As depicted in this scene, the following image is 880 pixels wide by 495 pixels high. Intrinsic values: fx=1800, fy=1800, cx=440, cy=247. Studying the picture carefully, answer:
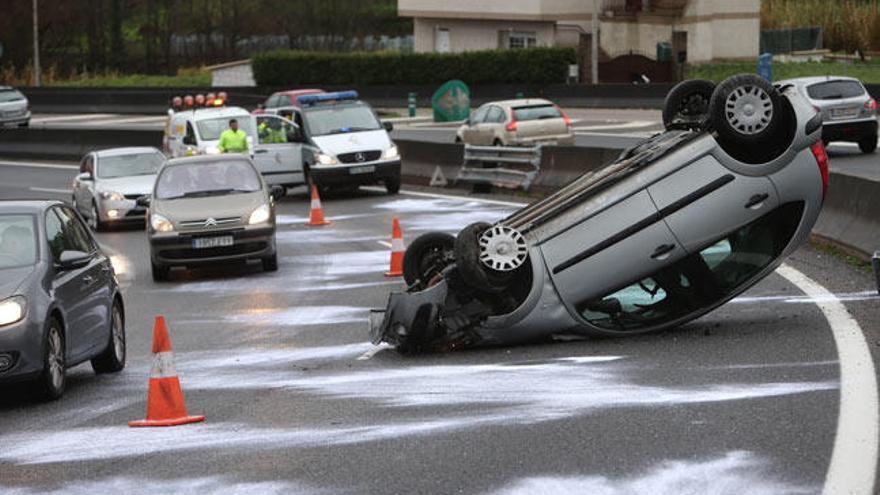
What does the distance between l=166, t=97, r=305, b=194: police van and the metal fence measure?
144ft

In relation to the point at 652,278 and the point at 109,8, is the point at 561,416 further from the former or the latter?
the point at 109,8

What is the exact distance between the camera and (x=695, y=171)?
13.7 m

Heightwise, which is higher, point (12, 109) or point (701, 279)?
point (701, 279)

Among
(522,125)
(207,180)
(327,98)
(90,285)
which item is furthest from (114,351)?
(522,125)

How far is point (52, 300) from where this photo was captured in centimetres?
1276

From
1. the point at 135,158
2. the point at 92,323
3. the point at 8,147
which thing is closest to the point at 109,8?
the point at 8,147

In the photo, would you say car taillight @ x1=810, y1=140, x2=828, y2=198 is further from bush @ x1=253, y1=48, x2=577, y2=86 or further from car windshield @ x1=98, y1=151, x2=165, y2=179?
bush @ x1=253, y1=48, x2=577, y2=86

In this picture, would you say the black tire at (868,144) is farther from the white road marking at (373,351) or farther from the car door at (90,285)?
the car door at (90,285)

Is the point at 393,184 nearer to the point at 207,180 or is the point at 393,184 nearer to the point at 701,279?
the point at 207,180

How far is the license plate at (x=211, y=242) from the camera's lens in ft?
75.3

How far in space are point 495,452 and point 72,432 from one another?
3.02m

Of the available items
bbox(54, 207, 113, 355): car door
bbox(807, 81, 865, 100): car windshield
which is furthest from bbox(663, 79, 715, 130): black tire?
bbox(807, 81, 865, 100): car windshield

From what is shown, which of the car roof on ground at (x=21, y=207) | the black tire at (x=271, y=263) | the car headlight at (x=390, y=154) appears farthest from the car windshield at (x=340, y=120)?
the car roof on ground at (x=21, y=207)

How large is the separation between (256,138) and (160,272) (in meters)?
12.8
